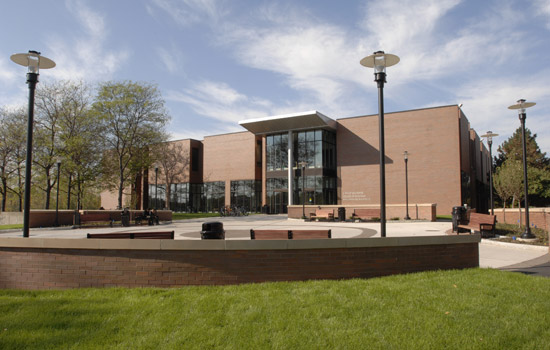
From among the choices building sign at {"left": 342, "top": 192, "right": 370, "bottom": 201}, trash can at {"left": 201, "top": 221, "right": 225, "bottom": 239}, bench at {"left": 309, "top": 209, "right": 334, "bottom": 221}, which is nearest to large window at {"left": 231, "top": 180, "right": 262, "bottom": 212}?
building sign at {"left": 342, "top": 192, "right": 370, "bottom": 201}

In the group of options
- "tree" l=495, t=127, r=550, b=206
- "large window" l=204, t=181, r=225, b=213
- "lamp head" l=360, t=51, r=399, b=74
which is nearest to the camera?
"lamp head" l=360, t=51, r=399, b=74

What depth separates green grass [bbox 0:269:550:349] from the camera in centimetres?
396

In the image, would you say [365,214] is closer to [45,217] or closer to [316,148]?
[316,148]

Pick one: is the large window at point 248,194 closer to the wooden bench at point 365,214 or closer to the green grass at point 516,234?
the wooden bench at point 365,214

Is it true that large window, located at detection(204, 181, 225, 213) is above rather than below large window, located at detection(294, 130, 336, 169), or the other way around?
below

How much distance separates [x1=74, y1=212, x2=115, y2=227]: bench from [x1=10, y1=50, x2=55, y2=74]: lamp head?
1626cm

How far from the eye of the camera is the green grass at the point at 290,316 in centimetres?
396

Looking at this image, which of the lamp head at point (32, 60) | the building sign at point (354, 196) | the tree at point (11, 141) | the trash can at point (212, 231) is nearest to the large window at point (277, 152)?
the building sign at point (354, 196)

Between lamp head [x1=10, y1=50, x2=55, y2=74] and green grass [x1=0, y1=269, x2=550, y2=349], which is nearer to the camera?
green grass [x1=0, y1=269, x2=550, y2=349]

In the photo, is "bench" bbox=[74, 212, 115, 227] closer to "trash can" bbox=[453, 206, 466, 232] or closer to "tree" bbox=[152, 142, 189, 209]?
"trash can" bbox=[453, 206, 466, 232]

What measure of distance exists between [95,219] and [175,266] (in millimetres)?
21203

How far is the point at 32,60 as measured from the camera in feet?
28.1

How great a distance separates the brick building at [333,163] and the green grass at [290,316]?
24.1 m

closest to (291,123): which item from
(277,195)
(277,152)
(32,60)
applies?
(277,152)
